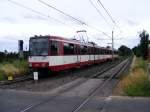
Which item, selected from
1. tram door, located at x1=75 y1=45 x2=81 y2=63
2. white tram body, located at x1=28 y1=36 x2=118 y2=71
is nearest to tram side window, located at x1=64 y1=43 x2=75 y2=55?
white tram body, located at x1=28 y1=36 x2=118 y2=71

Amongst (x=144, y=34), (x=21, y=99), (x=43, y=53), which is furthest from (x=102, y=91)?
(x=144, y=34)

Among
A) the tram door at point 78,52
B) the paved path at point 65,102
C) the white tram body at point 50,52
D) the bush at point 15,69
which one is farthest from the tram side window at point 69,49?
the paved path at point 65,102

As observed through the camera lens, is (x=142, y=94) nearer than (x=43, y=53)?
Yes

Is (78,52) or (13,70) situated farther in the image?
(78,52)

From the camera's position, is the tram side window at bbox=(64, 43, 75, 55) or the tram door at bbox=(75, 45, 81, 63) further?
the tram door at bbox=(75, 45, 81, 63)

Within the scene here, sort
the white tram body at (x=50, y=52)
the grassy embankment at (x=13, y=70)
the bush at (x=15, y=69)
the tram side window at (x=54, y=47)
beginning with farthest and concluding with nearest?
1. the bush at (x=15, y=69)
2. the grassy embankment at (x=13, y=70)
3. the tram side window at (x=54, y=47)
4. the white tram body at (x=50, y=52)

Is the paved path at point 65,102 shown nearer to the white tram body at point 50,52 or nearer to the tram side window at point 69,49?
the white tram body at point 50,52

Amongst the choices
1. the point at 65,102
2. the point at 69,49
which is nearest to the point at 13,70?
the point at 69,49

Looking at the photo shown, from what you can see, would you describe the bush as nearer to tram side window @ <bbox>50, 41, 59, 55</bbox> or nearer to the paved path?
tram side window @ <bbox>50, 41, 59, 55</bbox>

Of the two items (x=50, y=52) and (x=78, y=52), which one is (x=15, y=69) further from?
(x=78, y=52)

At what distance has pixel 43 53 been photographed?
29453 millimetres

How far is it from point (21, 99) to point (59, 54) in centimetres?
1420

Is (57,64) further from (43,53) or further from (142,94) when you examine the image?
(142,94)

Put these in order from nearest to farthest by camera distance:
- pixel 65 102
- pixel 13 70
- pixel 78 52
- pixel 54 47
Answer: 1. pixel 65 102
2. pixel 54 47
3. pixel 13 70
4. pixel 78 52
